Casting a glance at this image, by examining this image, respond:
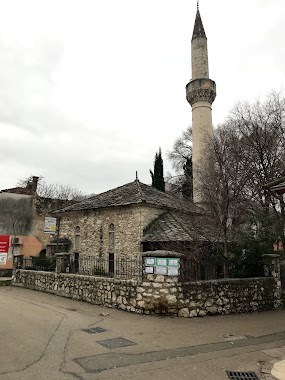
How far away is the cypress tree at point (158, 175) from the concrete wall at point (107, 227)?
1696 cm

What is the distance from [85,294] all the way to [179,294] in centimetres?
491

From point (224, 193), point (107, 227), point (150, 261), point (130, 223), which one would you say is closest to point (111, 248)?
point (107, 227)

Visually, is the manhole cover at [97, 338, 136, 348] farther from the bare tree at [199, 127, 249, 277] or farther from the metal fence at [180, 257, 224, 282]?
the bare tree at [199, 127, 249, 277]

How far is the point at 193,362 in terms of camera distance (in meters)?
6.79

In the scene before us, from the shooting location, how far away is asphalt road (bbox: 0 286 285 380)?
6.21 meters

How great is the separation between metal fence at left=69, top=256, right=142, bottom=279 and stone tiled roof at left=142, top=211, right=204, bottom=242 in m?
1.61

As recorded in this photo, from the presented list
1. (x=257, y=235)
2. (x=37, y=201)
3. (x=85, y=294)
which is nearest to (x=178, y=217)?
(x=257, y=235)

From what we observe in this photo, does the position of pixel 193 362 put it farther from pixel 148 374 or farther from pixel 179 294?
pixel 179 294

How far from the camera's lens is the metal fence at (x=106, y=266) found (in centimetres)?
1755

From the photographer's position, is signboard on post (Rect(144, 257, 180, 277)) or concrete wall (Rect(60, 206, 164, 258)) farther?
concrete wall (Rect(60, 206, 164, 258))

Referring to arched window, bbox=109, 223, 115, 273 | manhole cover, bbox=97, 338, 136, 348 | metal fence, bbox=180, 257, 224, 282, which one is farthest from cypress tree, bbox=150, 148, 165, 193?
manhole cover, bbox=97, 338, 136, 348

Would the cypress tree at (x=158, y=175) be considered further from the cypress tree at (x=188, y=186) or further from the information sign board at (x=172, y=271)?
the information sign board at (x=172, y=271)

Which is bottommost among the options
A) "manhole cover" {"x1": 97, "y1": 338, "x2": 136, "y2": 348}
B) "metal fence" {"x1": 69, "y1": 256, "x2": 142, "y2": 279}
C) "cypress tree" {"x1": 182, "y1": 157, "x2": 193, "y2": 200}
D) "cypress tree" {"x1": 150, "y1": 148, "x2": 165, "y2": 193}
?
"manhole cover" {"x1": 97, "y1": 338, "x2": 136, "y2": 348}

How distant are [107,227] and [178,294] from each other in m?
10.0
